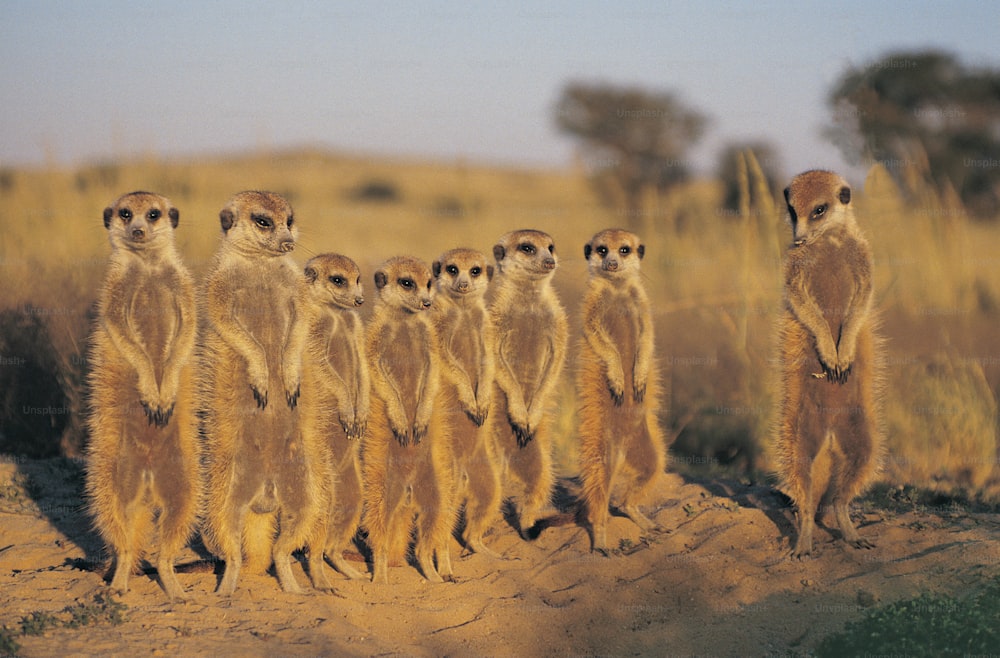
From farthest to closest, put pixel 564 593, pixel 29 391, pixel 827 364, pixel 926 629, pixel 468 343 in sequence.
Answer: pixel 29 391, pixel 468 343, pixel 827 364, pixel 564 593, pixel 926 629

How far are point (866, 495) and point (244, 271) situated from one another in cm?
377

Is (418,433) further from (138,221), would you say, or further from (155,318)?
(138,221)

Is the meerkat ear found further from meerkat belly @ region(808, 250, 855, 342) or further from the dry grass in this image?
meerkat belly @ region(808, 250, 855, 342)

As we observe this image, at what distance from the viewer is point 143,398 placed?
4652 mm

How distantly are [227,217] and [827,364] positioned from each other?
118 inches

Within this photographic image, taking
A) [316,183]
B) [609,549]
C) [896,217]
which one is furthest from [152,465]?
[316,183]

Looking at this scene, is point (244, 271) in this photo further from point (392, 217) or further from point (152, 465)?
point (392, 217)

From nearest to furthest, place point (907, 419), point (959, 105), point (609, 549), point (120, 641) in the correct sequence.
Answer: point (120, 641) < point (609, 549) < point (907, 419) < point (959, 105)

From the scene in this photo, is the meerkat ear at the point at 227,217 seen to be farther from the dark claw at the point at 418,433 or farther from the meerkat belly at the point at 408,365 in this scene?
the dark claw at the point at 418,433

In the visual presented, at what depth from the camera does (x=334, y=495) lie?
4949 mm

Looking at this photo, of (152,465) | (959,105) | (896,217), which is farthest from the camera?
(959,105)

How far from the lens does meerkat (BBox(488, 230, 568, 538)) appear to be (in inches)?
220

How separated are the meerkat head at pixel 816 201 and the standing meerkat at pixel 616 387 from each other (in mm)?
969

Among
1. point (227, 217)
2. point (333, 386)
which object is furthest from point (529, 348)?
point (227, 217)
